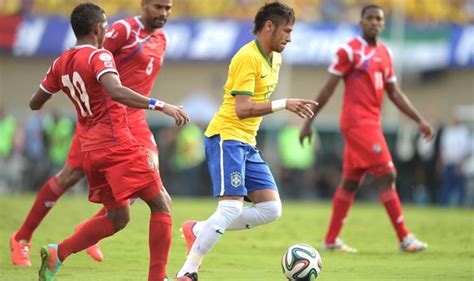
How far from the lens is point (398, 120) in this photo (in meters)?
28.9

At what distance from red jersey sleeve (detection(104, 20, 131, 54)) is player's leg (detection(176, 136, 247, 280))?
2177 mm

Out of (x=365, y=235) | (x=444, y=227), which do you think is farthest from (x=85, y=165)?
(x=444, y=227)

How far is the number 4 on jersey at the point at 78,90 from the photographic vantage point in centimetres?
862

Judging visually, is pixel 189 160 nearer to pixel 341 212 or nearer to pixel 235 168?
pixel 341 212

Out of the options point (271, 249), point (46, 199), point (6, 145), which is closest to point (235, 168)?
point (46, 199)

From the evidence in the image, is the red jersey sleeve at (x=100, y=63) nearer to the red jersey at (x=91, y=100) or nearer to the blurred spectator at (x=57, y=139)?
the red jersey at (x=91, y=100)

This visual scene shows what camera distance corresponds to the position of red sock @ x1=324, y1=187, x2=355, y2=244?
1256cm

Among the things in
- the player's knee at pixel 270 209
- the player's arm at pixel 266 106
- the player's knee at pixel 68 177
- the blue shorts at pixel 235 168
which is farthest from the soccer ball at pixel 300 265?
the player's knee at pixel 68 177

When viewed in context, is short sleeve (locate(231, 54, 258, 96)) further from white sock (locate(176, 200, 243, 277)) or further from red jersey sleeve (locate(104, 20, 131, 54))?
red jersey sleeve (locate(104, 20, 131, 54))

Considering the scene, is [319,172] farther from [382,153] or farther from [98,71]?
[98,71]

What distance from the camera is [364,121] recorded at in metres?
12.6

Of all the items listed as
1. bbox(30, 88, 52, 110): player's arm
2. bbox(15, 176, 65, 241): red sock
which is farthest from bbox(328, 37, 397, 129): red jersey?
bbox(30, 88, 52, 110): player's arm

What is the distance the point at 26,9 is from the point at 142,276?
21990 mm

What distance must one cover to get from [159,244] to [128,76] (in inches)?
118
